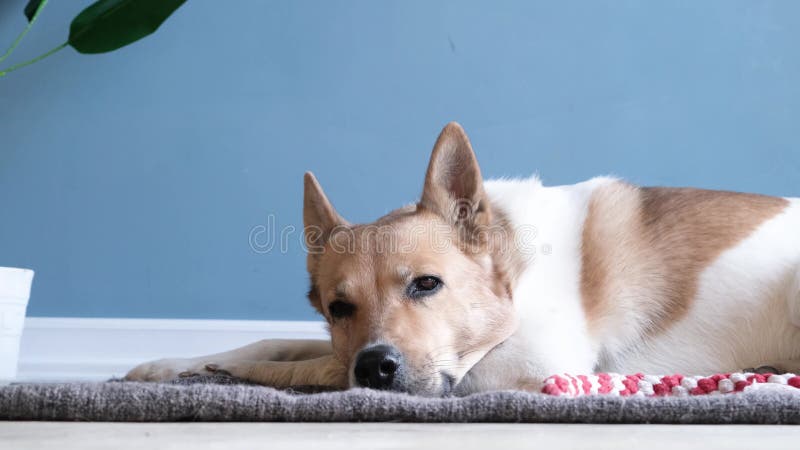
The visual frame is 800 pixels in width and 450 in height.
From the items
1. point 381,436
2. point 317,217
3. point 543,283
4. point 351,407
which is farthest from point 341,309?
point 381,436

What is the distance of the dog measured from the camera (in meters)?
1.69

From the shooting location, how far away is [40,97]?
300 centimetres

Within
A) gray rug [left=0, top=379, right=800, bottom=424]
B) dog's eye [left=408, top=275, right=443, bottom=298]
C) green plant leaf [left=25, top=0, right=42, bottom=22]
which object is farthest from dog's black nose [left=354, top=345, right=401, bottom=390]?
green plant leaf [left=25, top=0, right=42, bottom=22]

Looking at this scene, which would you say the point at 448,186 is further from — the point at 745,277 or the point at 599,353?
the point at 745,277

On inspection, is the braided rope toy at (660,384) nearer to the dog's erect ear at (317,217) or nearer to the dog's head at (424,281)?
the dog's head at (424,281)

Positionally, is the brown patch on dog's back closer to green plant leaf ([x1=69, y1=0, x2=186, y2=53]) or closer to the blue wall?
the blue wall

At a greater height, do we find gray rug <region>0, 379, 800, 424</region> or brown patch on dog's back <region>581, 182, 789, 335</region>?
brown patch on dog's back <region>581, 182, 789, 335</region>

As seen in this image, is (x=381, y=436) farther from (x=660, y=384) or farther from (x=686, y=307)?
(x=686, y=307)

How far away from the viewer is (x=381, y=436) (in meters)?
0.97

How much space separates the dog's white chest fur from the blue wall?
112 centimetres

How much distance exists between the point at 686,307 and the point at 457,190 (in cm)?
66

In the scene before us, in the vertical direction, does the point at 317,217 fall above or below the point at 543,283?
above

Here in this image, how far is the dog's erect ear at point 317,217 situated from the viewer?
199cm

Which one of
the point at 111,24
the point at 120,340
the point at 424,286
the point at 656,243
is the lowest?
the point at 120,340
